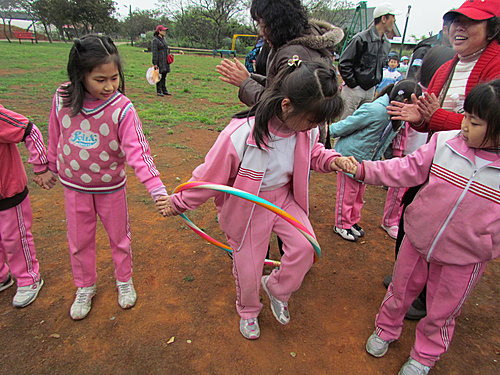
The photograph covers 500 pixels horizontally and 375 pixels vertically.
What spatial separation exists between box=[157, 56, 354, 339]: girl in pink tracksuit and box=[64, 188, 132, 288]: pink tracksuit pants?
495 millimetres

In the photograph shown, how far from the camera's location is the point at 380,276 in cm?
351

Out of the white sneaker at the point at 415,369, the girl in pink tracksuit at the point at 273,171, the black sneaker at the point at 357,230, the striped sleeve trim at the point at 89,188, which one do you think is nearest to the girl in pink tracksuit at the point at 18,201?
the striped sleeve trim at the point at 89,188

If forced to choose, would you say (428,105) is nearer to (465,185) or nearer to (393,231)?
(465,185)

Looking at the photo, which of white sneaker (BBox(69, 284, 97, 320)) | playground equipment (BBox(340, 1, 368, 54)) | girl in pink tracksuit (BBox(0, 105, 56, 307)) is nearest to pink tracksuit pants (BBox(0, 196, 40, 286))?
girl in pink tracksuit (BBox(0, 105, 56, 307))

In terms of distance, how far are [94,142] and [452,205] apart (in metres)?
2.20

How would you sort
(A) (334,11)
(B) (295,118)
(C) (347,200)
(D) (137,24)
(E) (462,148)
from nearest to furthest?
1. (E) (462,148)
2. (B) (295,118)
3. (C) (347,200)
4. (A) (334,11)
5. (D) (137,24)

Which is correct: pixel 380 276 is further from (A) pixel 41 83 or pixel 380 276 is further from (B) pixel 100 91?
(A) pixel 41 83

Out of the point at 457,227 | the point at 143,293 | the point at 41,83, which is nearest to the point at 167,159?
the point at 143,293

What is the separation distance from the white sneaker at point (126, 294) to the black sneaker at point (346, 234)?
2.29 meters

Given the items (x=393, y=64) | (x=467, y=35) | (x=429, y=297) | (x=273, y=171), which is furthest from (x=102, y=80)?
(x=393, y=64)

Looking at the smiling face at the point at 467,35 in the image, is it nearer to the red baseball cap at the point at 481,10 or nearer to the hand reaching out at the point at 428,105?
the red baseball cap at the point at 481,10

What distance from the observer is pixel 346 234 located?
160 inches

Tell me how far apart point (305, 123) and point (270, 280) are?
1.18 meters

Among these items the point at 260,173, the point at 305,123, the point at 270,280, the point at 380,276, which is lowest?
the point at 380,276
